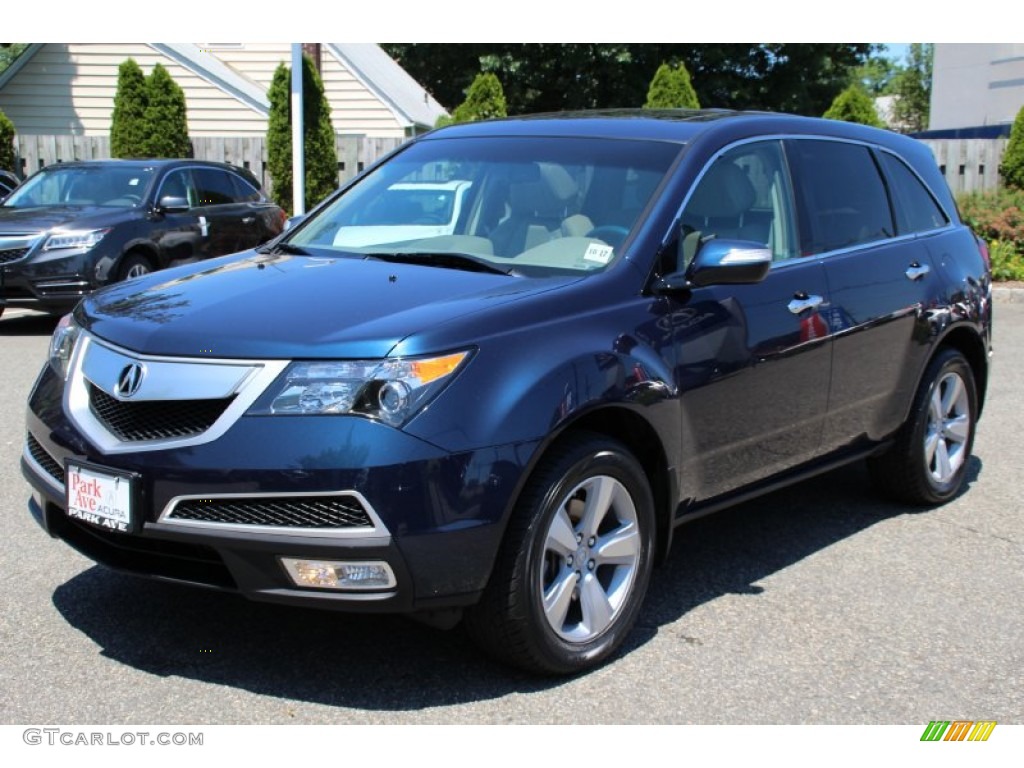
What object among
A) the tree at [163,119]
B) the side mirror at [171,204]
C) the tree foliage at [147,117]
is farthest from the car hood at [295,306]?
the tree foliage at [147,117]

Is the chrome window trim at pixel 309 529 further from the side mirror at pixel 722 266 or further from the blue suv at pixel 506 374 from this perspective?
the side mirror at pixel 722 266

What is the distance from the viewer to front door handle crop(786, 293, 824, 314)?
4.85 metres

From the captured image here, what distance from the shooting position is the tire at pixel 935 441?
5844 mm

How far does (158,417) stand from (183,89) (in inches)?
1088

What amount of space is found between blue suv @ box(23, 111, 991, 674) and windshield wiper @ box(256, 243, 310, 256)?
0.06ft

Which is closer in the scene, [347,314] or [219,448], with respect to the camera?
[219,448]

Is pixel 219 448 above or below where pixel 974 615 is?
above

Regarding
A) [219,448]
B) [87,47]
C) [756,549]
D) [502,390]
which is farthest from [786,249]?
[87,47]

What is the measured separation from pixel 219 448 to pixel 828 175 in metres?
3.09

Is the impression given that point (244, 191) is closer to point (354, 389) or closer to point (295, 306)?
point (295, 306)

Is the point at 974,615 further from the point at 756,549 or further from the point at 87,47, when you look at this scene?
the point at 87,47

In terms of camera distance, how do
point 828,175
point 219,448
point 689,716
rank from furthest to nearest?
point 828,175, point 689,716, point 219,448

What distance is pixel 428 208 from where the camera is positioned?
16.3 ft

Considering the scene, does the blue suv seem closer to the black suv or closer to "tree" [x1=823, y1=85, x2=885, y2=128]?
the black suv
